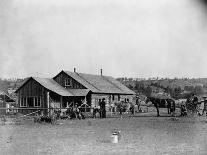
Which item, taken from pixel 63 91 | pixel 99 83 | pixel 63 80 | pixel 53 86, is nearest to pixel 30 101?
pixel 53 86

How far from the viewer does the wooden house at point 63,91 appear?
4053 centimetres

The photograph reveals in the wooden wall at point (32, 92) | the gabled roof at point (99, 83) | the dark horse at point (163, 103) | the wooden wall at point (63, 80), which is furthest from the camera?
the gabled roof at point (99, 83)

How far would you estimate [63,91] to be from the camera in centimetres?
4231

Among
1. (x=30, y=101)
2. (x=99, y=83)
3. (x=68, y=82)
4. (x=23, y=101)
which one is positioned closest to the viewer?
(x=30, y=101)

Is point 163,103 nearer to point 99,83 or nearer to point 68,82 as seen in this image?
point 68,82

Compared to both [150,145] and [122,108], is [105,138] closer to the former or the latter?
[150,145]

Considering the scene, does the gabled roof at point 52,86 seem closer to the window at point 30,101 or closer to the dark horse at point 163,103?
the window at point 30,101

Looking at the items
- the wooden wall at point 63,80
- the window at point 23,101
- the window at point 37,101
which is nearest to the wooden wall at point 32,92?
the window at point 23,101

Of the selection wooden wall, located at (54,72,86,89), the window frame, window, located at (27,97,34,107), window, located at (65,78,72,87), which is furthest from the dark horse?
window, located at (27,97,34,107)

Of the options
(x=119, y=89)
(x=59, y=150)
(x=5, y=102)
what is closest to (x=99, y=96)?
(x=119, y=89)

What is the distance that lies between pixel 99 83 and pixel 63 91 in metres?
8.85

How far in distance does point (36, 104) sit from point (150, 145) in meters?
28.6

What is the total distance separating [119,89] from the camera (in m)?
53.2

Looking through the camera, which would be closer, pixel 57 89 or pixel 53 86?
pixel 57 89
